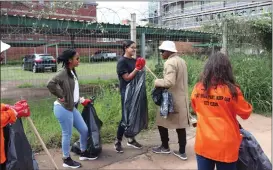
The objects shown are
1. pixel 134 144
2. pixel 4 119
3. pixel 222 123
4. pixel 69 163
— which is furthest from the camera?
pixel 134 144

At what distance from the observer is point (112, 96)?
21.4ft

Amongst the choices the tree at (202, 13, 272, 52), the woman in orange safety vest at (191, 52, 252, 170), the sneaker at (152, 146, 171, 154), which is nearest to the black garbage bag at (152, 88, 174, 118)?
the sneaker at (152, 146, 171, 154)

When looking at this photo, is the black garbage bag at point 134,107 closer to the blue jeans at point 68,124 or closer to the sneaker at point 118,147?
the sneaker at point 118,147

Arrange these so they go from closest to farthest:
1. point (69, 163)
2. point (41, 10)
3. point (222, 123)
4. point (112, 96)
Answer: point (222, 123)
point (69, 163)
point (112, 96)
point (41, 10)

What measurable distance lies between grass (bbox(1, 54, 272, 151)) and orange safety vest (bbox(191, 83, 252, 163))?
2.71 metres

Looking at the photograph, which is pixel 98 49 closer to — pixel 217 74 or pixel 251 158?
pixel 217 74

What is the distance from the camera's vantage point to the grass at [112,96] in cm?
532

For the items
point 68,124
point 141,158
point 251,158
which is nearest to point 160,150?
point 141,158

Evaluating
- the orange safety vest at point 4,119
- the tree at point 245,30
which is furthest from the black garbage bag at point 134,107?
the tree at point 245,30

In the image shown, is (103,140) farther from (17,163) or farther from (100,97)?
(17,163)

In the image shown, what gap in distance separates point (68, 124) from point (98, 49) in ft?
8.28

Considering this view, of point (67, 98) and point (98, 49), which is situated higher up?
point (98, 49)

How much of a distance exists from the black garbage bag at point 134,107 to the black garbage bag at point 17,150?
1.91m

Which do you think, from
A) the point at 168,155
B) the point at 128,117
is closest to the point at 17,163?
the point at 128,117
